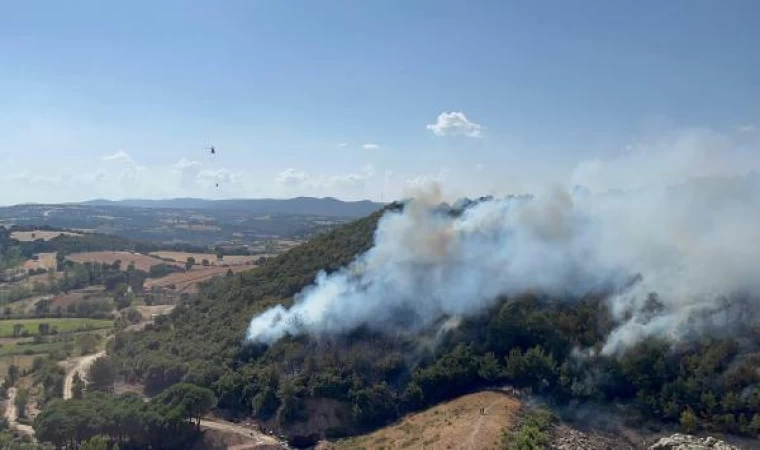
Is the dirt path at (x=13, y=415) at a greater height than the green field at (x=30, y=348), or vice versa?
the green field at (x=30, y=348)

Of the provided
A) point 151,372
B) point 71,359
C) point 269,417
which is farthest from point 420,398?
point 71,359

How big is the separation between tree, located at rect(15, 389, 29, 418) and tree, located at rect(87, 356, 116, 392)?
7.78m

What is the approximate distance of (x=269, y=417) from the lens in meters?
74.6

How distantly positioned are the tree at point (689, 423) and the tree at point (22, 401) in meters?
77.8

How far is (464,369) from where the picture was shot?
7125cm

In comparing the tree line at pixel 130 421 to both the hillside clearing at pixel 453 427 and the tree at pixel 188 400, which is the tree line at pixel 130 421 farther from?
the hillside clearing at pixel 453 427

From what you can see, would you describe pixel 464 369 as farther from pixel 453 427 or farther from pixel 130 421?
pixel 130 421

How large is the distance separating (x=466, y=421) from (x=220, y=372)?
35.1 m

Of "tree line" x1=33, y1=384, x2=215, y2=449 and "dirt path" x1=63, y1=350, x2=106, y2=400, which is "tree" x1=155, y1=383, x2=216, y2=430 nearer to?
"tree line" x1=33, y1=384, x2=215, y2=449

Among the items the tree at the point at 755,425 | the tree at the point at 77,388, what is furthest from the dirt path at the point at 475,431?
the tree at the point at 77,388

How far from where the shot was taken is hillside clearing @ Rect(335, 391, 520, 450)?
5800 cm

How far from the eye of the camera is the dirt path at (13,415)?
7544 cm

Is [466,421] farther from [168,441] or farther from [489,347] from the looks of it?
[168,441]

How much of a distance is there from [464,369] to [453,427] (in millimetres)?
10501
